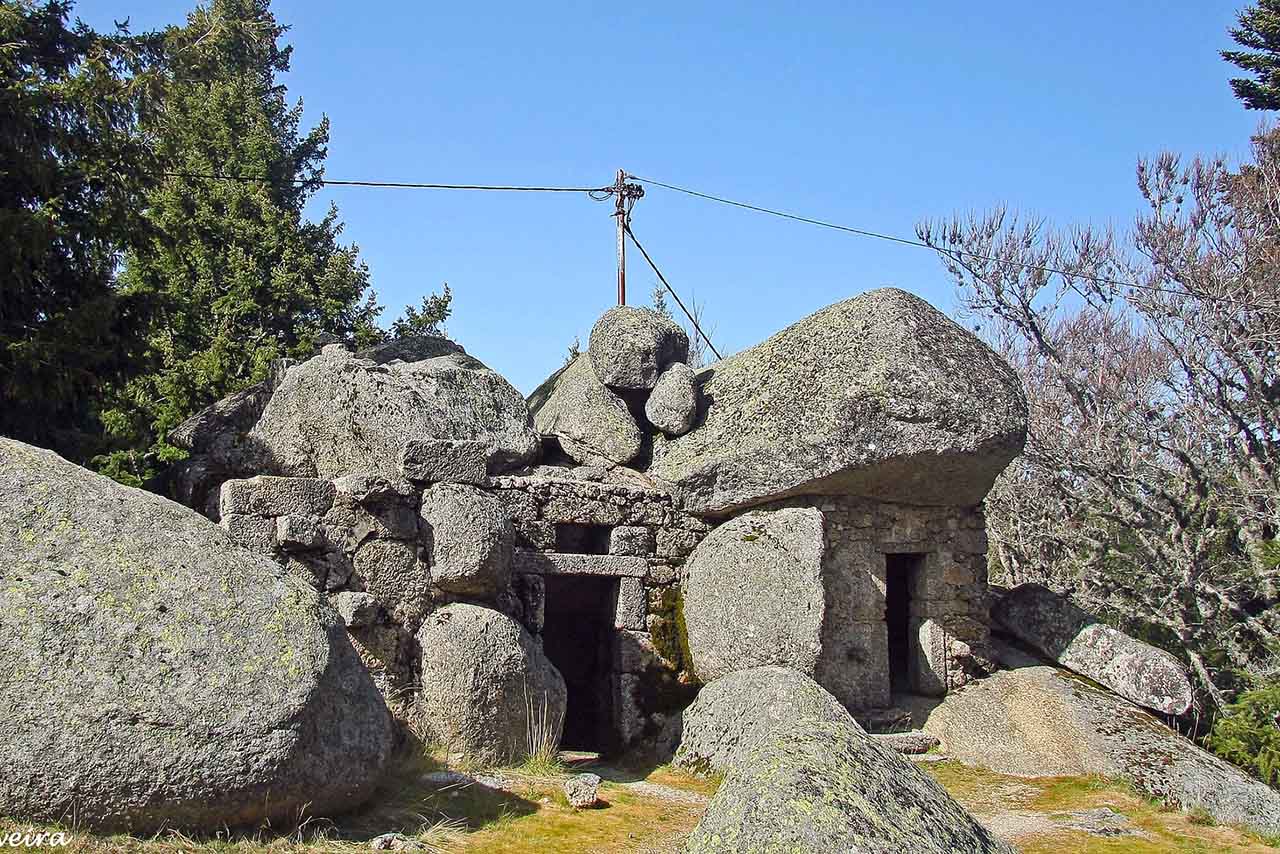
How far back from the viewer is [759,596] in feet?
31.2

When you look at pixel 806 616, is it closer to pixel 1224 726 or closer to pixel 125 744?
pixel 1224 726

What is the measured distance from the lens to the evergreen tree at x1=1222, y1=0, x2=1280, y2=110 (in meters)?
17.4

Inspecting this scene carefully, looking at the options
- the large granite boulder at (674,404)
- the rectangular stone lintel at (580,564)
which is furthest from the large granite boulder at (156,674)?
the large granite boulder at (674,404)

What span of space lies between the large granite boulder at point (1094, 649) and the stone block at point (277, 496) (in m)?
6.84

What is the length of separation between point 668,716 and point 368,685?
4301 millimetres

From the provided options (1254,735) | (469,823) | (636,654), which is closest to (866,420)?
(636,654)

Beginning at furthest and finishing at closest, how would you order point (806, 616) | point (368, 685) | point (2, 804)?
point (806, 616), point (368, 685), point (2, 804)

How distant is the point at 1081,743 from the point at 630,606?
3888mm

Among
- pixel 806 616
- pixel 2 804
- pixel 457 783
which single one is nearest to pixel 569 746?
pixel 806 616

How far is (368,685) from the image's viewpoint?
5.91 metres

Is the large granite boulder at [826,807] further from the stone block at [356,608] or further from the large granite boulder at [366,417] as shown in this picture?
the large granite boulder at [366,417]

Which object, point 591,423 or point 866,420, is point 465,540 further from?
point 866,420

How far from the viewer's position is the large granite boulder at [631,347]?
10914mm

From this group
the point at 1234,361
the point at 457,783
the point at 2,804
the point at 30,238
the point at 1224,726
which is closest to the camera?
the point at 2,804
